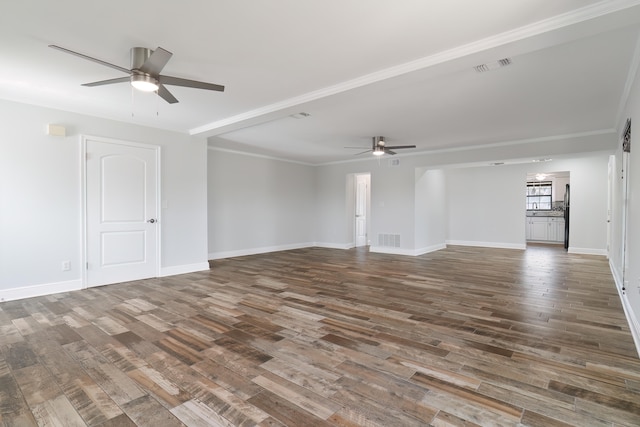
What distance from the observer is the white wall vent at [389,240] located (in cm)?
815

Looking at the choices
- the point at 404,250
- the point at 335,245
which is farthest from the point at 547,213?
the point at 335,245

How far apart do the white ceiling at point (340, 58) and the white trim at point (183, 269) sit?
2.47m

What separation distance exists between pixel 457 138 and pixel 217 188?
16.9ft

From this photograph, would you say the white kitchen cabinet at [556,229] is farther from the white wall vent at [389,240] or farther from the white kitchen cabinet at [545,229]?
the white wall vent at [389,240]

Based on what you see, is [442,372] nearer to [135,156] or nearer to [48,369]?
[48,369]

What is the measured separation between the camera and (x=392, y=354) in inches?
98.6

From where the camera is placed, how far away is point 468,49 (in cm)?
267

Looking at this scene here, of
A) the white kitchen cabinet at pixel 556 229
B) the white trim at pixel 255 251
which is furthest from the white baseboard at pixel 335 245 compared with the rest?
the white kitchen cabinet at pixel 556 229

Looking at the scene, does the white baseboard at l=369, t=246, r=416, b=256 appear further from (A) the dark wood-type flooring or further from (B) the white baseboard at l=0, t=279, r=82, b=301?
(B) the white baseboard at l=0, t=279, r=82, b=301

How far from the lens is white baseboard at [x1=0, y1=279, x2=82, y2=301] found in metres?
3.99

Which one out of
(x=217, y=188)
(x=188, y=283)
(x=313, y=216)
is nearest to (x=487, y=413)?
(x=188, y=283)

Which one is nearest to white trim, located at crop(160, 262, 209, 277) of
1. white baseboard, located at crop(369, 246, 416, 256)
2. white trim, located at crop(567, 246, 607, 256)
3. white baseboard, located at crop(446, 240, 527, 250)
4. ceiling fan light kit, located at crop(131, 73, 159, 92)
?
ceiling fan light kit, located at crop(131, 73, 159, 92)

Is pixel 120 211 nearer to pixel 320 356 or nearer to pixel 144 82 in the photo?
pixel 144 82

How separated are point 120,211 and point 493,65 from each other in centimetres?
530
